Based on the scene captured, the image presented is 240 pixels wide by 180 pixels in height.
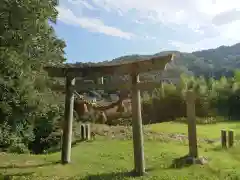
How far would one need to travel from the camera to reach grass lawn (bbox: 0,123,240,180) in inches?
412

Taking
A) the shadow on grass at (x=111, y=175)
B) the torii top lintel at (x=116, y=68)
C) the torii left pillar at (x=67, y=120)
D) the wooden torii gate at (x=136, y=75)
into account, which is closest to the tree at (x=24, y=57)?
the torii top lintel at (x=116, y=68)

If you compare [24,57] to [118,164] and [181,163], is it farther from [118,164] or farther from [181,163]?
[181,163]

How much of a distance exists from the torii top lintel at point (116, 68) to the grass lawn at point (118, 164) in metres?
3.48

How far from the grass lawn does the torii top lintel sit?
3484mm

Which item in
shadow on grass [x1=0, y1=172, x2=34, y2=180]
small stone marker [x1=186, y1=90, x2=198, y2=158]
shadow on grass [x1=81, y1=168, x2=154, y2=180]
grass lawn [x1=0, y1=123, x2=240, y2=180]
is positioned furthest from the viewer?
small stone marker [x1=186, y1=90, x2=198, y2=158]

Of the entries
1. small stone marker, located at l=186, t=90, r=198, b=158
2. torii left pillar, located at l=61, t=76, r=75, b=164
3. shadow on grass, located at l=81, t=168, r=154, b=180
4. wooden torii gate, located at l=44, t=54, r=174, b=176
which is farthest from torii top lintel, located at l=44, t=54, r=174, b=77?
shadow on grass, located at l=81, t=168, r=154, b=180

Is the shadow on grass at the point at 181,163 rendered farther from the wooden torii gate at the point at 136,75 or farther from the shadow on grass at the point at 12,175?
the shadow on grass at the point at 12,175

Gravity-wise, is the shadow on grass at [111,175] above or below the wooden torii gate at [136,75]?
below

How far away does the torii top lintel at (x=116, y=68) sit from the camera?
9.99 metres

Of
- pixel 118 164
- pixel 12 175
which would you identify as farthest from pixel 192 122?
pixel 12 175

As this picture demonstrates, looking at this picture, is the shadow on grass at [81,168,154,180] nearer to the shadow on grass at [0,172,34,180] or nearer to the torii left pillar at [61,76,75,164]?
the torii left pillar at [61,76,75,164]

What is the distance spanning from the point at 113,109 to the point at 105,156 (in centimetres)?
1802

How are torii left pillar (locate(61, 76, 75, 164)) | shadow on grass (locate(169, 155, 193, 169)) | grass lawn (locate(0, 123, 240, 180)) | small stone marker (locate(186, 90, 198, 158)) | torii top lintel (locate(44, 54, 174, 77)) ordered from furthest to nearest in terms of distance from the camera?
small stone marker (locate(186, 90, 198, 158)) < torii left pillar (locate(61, 76, 75, 164)) < shadow on grass (locate(169, 155, 193, 169)) < grass lawn (locate(0, 123, 240, 180)) < torii top lintel (locate(44, 54, 174, 77))

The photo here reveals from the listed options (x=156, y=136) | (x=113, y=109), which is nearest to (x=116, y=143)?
(x=156, y=136)
